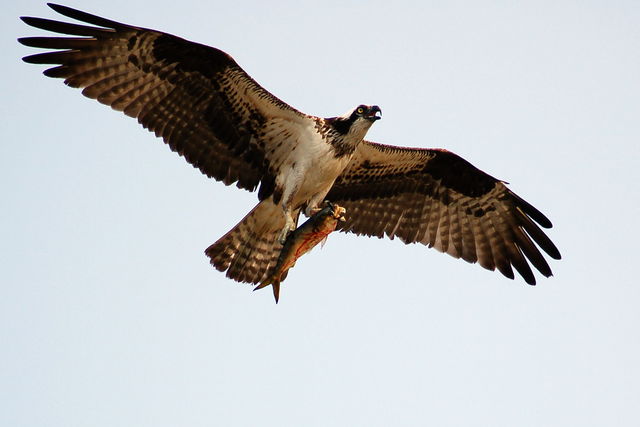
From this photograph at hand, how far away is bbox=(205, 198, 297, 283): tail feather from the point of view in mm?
12117

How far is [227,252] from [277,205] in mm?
880

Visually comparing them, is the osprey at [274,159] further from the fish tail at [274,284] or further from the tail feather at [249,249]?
the fish tail at [274,284]

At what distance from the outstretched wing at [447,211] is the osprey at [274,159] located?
13 mm

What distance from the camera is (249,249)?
12188 mm

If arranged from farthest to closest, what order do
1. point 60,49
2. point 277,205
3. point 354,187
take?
1. point 354,187
2. point 277,205
3. point 60,49

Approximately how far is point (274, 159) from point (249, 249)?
1134 millimetres

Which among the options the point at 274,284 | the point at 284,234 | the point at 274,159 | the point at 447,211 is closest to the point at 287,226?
the point at 284,234

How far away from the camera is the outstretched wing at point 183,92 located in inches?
439

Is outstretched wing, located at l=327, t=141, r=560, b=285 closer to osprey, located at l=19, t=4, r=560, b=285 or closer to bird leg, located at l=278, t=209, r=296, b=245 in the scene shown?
osprey, located at l=19, t=4, r=560, b=285

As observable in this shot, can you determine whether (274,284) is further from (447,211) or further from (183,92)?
(447,211)

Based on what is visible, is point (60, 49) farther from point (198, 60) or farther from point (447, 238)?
point (447, 238)

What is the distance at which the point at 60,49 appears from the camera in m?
11.0

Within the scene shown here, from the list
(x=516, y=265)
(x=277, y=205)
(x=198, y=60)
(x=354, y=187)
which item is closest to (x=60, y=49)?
(x=198, y=60)

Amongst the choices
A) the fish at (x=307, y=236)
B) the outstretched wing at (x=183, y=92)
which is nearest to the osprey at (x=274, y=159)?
the outstretched wing at (x=183, y=92)
